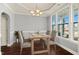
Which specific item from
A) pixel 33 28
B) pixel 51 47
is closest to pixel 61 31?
pixel 51 47

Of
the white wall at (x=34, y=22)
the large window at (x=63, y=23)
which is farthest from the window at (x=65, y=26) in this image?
the white wall at (x=34, y=22)

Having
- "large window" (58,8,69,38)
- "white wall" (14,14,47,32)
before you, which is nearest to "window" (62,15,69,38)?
"large window" (58,8,69,38)

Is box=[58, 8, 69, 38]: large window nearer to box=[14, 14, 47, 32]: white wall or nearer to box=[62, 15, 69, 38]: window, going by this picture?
box=[62, 15, 69, 38]: window

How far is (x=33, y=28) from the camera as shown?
8.93ft

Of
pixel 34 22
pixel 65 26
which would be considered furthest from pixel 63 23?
pixel 34 22

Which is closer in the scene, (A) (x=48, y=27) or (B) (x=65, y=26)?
(A) (x=48, y=27)

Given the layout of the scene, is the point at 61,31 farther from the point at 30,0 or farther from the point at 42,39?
the point at 30,0

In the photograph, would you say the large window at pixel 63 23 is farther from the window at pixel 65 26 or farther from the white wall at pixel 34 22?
the white wall at pixel 34 22

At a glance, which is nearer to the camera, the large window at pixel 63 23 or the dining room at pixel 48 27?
the dining room at pixel 48 27

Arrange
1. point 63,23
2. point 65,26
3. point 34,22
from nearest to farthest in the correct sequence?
point 34,22 < point 63,23 < point 65,26

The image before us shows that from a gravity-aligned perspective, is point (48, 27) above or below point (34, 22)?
below

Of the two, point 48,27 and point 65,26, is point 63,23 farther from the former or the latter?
point 48,27

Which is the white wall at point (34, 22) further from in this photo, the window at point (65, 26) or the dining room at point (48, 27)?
the window at point (65, 26)
